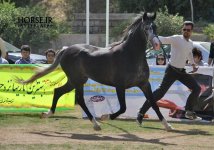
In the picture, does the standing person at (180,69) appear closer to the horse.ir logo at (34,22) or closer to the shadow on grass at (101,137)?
the shadow on grass at (101,137)

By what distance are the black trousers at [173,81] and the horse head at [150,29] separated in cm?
122

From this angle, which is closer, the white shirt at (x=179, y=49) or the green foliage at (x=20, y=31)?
the white shirt at (x=179, y=49)

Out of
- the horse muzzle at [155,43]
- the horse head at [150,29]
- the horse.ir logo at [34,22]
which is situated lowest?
the horse.ir logo at [34,22]

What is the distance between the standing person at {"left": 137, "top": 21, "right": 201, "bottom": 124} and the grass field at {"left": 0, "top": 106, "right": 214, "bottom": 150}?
51 cm

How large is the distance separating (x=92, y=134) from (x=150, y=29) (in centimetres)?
214

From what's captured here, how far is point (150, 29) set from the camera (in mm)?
10164

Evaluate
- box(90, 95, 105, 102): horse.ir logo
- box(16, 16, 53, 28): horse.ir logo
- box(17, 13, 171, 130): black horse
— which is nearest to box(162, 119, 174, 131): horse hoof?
box(17, 13, 171, 130): black horse

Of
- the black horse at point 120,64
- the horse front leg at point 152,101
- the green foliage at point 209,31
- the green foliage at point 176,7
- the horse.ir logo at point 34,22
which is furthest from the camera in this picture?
the green foliage at point 176,7

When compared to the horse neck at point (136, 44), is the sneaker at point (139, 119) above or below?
below

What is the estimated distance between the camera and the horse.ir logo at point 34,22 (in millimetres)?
31969

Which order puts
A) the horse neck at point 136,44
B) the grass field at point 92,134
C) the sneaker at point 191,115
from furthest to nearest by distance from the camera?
the sneaker at point 191,115 → the horse neck at point 136,44 → the grass field at point 92,134

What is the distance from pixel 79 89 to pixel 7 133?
1786 millimetres

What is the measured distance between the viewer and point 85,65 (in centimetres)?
1087

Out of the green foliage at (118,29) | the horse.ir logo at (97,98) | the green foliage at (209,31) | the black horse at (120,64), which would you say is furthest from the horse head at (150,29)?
the green foliage at (118,29)
